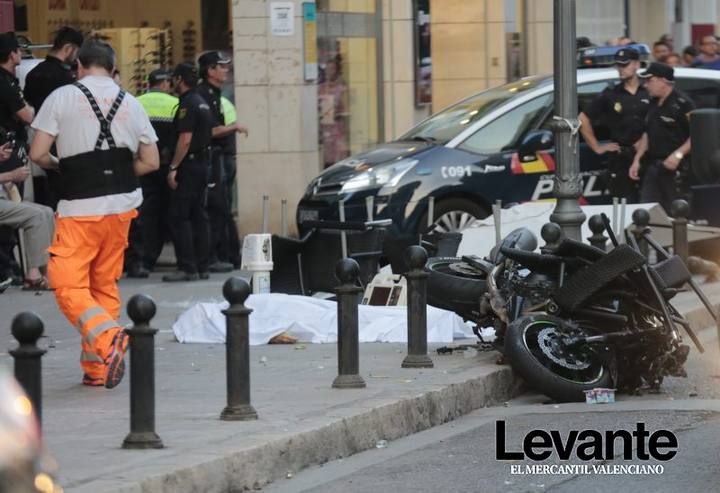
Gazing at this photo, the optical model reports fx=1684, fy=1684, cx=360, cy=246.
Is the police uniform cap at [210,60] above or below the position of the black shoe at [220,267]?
above

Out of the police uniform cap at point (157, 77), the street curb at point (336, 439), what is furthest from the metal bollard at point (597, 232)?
the police uniform cap at point (157, 77)

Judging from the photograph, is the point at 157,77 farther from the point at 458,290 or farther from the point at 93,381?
the point at 93,381

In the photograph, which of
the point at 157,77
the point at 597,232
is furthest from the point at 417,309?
the point at 157,77

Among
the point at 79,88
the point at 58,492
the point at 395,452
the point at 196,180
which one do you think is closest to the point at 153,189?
the point at 196,180

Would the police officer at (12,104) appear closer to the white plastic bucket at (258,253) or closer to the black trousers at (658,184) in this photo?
the white plastic bucket at (258,253)

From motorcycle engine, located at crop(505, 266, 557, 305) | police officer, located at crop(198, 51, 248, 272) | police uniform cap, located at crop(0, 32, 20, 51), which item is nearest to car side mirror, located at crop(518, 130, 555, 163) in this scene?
police officer, located at crop(198, 51, 248, 272)

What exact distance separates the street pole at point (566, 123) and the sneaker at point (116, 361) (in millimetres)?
4197

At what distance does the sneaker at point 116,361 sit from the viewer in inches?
364

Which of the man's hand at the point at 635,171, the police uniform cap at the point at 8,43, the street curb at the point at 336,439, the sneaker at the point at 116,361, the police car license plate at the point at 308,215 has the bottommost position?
the street curb at the point at 336,439

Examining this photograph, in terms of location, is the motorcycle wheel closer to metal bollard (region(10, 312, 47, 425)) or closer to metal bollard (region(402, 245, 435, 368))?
metal bollard (region(402, 245, 435, 368))

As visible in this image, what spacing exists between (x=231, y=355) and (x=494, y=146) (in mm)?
8128

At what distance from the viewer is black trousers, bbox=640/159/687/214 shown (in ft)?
51.2

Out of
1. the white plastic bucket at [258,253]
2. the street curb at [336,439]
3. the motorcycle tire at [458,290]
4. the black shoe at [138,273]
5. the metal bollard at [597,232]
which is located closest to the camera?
the street curb at [336,439]

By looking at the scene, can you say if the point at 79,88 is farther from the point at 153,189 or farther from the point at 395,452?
the point at 153,189
